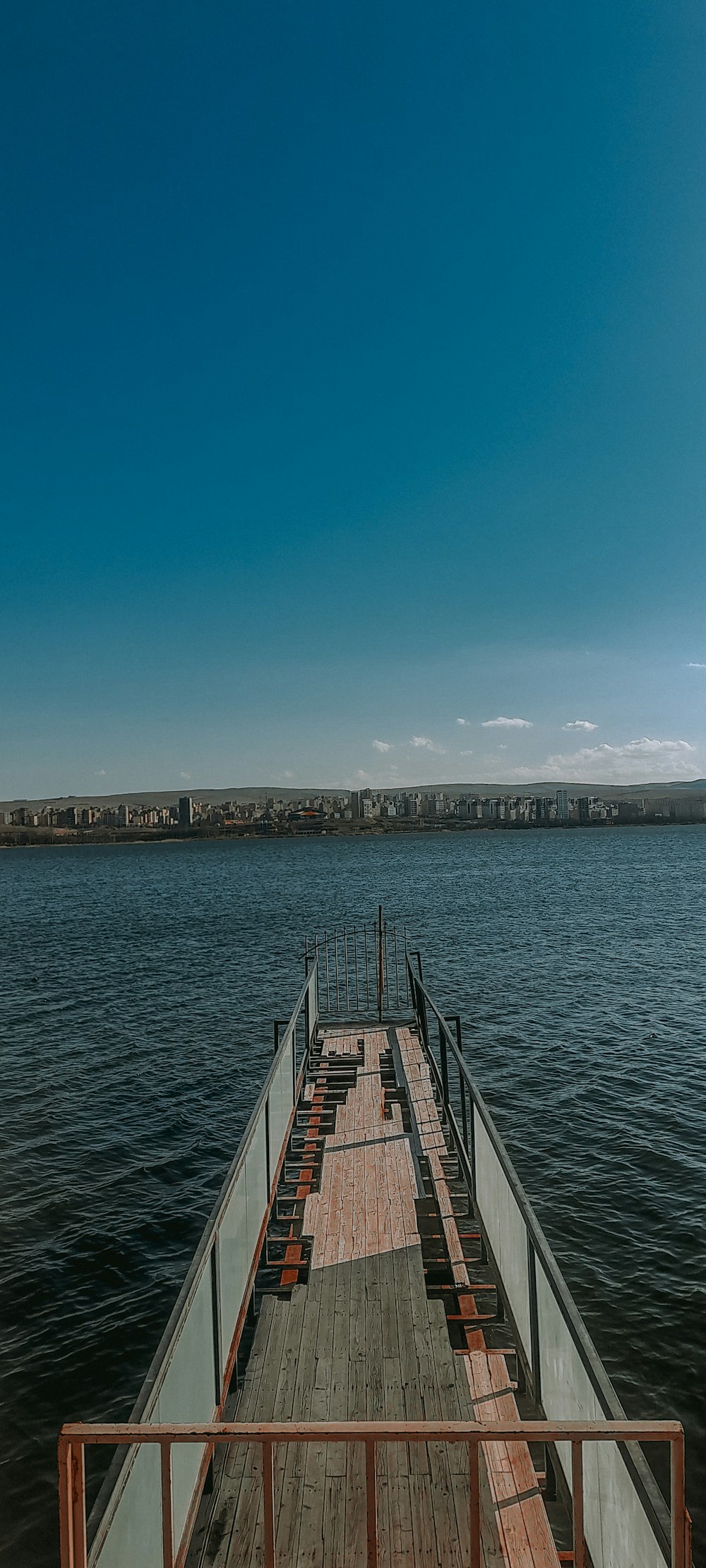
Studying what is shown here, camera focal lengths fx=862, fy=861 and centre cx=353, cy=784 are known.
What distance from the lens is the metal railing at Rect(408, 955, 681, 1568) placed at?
3871 mm

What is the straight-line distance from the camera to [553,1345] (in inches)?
220

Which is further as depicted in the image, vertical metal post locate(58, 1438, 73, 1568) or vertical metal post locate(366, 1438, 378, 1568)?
vertical metal post locate(366, 1438, 378, 1568)

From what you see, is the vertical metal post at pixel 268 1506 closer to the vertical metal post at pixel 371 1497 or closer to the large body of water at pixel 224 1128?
the vertical metal post at pixel 371 1497

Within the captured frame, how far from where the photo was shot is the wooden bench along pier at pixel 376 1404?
3453mm

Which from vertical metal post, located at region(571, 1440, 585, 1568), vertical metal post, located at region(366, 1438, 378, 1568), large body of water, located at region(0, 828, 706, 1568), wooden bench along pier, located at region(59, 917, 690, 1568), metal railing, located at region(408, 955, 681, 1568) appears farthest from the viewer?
large body of water, located at region(0, 828, 706, 1568)

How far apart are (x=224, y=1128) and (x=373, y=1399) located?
1227 cm

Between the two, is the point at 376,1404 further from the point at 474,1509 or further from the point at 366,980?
the point at 366,980

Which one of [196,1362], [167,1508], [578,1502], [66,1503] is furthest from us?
[196,1362]

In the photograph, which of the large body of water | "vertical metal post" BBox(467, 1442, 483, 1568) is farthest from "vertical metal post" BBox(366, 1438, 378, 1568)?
the large body of water

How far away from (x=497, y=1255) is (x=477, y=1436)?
4.90 metres

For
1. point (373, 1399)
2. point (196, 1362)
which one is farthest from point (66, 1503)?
point (373, 1399)

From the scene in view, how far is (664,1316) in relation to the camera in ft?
36.8

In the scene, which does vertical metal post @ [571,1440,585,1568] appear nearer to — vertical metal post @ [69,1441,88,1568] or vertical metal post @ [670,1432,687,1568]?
vertical metal post @ [670,1432,687,1568]

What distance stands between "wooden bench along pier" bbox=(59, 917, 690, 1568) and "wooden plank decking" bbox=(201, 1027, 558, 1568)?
0.06 feet
